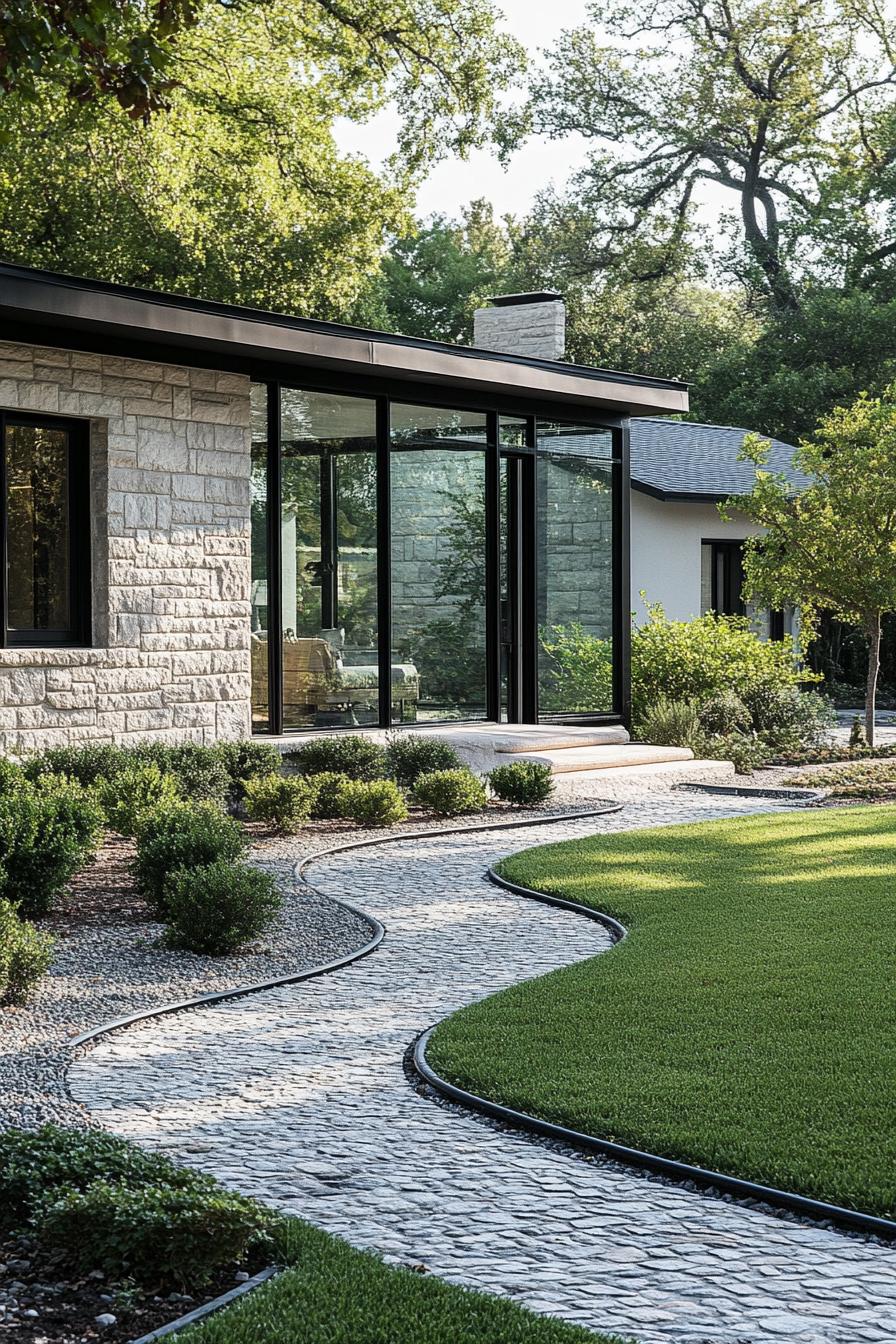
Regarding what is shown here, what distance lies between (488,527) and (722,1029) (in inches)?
352

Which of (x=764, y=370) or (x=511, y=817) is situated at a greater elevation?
(x=764, y=370)

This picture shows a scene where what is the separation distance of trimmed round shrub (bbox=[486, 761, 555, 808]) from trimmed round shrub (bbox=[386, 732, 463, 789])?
0.36m

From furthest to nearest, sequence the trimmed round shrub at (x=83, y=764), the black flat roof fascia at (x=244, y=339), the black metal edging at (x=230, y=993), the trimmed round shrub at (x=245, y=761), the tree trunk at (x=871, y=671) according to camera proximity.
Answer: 1. the tree trunk at (x=871, y=671)
2. the trimmed round shrub at (x=245, y=761)
3. the black flat roof fascia at (x=244, y=339)
4. the trimmed round shrub at (x=83, y=764)
5. the black metal edging at (x=230, y=993)

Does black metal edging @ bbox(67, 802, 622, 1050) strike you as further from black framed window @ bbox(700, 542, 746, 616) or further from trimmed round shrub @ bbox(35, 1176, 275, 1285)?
black framed window @ bbox(700, 542, 746, 616)

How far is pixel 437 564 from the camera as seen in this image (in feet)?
43.4

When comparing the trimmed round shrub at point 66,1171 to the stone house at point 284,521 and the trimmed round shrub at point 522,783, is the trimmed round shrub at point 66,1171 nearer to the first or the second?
the stone house at point 284,521

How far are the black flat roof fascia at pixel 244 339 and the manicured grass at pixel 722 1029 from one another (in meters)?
4.66

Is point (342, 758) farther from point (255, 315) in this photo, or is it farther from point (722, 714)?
point (722, 714)

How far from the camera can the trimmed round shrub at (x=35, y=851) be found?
269 inches

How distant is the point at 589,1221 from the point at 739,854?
573 cm

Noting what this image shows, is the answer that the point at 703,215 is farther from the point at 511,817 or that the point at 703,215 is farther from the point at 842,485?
the point at 511,817

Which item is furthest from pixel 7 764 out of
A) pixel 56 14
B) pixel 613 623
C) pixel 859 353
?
pixel 859 353

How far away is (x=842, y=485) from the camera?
47.4 ft

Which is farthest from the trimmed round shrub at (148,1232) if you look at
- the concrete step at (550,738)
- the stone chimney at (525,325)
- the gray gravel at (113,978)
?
the stone chimney at (525,325)
